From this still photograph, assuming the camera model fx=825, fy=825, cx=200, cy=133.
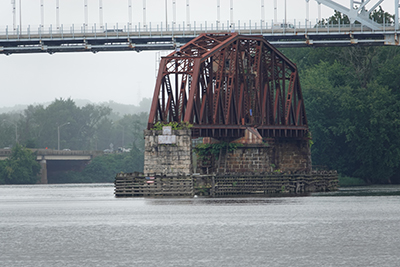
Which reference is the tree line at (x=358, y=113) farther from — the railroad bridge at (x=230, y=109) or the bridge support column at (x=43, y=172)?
the bridge support column at (x=43, y=172)

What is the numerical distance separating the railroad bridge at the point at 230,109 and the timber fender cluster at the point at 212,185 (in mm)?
1405

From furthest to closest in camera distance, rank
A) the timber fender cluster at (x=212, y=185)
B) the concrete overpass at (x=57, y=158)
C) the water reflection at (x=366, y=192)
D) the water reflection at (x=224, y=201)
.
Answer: the concrete overpass at (x=57, y=158) → the water reflection at (x=366, y=192) → the timber fender cluster at (x=212, y=185) → the water reflection at (x=224, y=201)

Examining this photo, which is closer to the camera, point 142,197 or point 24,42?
point 142,197

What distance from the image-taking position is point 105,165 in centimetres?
19700

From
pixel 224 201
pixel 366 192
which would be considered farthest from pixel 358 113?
pixel 224 201

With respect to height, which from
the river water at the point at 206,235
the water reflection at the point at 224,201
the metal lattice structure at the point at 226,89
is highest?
the metal lattice structure at the point at 226,89

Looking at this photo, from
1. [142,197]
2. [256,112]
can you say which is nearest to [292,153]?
[256,112]

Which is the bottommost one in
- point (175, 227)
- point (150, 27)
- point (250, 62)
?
point (175, 227)

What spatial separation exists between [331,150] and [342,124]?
20.2ft

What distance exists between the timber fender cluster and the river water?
9.85 meters

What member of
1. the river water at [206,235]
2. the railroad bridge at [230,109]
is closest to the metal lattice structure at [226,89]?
the railroad bridge at [230,109]

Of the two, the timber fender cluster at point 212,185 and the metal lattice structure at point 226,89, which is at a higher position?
the metal lattice structure at point 226,89

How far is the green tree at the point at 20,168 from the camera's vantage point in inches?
6831

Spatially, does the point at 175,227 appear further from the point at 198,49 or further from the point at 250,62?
the point at 250,62
